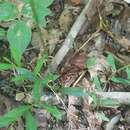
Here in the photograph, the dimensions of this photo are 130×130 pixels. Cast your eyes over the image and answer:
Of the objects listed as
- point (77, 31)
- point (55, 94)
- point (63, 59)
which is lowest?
point (55, 94)

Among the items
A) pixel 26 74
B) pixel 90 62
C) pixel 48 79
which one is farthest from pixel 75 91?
pixel 90 62

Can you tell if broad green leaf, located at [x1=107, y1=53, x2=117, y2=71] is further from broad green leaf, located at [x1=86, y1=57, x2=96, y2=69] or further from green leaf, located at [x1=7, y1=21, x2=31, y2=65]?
green leaf, located at [x1=7, y1=21, x2=31, y2=65]

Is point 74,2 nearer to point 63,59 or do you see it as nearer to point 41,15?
point 63,59

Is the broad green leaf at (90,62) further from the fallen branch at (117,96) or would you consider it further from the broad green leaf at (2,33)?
the broad green leaf at (2,33)

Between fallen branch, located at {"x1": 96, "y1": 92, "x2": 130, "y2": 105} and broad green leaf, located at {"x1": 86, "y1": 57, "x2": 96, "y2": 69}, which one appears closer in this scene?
fallen branch, located at {"x1": 96, "y1": 92, "x2": 130, "y2": 105}

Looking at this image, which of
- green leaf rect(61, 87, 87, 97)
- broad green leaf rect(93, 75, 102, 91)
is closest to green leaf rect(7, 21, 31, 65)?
green leaf rect(61, 87, 87, 97)

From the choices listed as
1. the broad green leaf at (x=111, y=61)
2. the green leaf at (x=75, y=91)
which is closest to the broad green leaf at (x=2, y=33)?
the green leaf at (x=75, y=91)

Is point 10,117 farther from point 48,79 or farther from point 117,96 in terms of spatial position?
point 117,96

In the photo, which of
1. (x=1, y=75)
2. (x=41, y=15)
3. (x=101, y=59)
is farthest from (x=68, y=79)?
(x=41, y=15)
